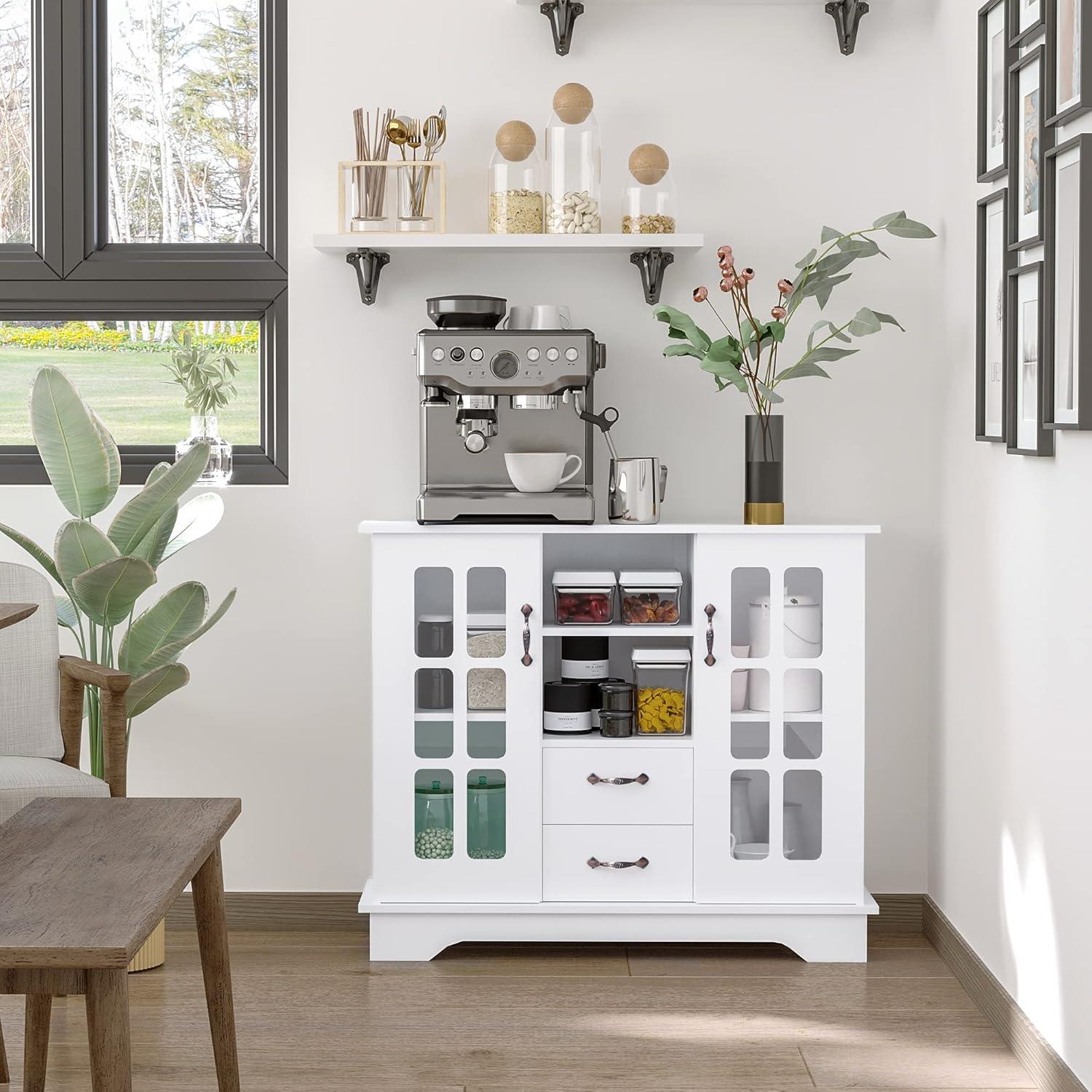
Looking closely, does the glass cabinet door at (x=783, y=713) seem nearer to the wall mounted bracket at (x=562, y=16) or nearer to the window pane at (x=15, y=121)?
the wall mounted bracket at (x=562, y=16)

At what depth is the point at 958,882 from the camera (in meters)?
2.88

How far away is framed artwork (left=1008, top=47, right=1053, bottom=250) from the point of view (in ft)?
7.50

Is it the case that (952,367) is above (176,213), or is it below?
below

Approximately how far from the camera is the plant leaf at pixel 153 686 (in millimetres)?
2771

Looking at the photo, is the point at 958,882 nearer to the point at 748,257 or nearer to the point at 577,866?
the point at 577,866

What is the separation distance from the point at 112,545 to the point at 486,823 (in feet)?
3.44

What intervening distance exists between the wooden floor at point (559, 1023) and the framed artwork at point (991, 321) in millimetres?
1242

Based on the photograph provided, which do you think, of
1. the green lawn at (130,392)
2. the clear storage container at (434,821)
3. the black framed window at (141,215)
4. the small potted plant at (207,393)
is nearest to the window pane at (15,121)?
the black framed window at (141,215)

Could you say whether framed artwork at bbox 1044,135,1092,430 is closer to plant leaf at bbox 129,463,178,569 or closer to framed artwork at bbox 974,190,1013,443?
framed artwork at bbox 974,190,1013,443

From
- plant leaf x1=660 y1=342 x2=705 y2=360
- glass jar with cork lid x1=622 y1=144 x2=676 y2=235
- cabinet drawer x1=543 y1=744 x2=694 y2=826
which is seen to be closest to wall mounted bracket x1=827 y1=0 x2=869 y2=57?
glass jar with cork lid x1=622 y1=144 x2=676 y2=235

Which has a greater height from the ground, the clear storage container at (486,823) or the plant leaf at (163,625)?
the plant leaf at (163,625)

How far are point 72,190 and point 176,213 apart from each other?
0.26 metres

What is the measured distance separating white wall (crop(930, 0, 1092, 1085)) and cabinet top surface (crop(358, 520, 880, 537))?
31cm

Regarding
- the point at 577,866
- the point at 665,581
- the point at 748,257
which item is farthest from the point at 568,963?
the point at 748,257
